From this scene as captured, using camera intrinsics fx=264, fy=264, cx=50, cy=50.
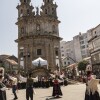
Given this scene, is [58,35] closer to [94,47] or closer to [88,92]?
[94,47]

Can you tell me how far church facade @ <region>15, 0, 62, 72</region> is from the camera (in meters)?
52.4

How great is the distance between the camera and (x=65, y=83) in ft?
124

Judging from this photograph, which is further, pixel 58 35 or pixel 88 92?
pixel 58 35

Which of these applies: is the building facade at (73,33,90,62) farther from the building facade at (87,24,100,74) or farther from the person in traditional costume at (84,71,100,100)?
the person in traditional costume at (84,71,100,100)

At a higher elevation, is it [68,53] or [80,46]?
[80,46]

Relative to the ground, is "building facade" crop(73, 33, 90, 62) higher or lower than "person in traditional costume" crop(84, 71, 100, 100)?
higher

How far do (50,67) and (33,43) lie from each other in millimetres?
5907

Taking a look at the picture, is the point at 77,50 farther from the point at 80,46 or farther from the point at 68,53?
the point at 68,53

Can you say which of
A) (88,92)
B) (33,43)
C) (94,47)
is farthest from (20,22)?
(88,92)

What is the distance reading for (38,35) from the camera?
53031 mm

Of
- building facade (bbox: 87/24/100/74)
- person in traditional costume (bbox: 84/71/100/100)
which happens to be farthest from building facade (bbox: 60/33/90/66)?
person in traditional costume (bbox: 84/71/100/100)

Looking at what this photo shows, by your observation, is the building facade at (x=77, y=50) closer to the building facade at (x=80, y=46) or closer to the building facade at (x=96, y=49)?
the building facade at (x=80, y=46)

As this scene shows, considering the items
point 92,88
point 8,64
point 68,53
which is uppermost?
point 68,53

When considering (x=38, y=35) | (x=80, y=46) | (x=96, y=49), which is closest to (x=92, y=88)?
(x=38, y=35)
